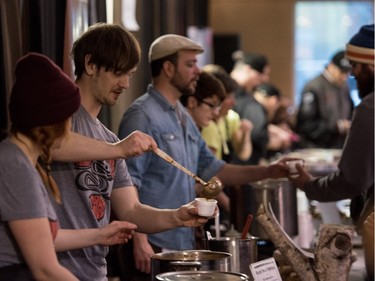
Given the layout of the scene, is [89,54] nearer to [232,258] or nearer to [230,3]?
[232,258]

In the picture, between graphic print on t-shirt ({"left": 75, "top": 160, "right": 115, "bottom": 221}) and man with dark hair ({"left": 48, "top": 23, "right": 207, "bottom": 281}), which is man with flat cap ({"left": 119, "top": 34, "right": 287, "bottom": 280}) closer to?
man with dark hair ({"left": 48, "top": 23, "right": 207, "bottom": 281})

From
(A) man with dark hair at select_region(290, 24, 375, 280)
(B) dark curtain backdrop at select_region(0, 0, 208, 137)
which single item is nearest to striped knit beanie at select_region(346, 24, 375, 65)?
(A) man with dark hair at select_region(290, 24, 375, 280)

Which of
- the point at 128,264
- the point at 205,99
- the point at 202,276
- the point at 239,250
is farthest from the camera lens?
the point at 205,99

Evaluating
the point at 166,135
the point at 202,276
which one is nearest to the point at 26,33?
the point at 166,135

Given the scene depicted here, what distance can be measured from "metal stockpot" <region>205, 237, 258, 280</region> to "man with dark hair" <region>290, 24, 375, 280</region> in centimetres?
73

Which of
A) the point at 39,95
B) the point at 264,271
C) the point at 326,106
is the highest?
the point at 39,95

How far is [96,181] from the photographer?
2.99 metres

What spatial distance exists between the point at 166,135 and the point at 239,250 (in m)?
0.91

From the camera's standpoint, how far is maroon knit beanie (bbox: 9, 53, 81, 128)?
2.40m

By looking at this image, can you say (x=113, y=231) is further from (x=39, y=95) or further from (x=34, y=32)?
(x=34, y=32)

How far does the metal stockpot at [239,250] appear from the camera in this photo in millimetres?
3420

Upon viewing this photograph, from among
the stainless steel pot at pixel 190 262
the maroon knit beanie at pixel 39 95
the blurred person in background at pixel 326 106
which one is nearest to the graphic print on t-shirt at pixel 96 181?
the stainless steel pot at pixel 190 262

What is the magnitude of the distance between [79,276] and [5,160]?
0.62m

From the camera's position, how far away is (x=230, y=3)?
16031 millimetres
